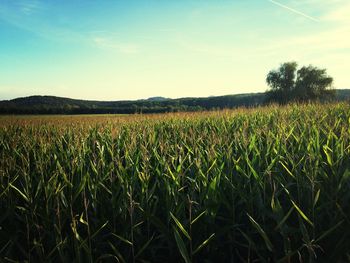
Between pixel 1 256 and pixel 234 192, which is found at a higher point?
pixel 234 192

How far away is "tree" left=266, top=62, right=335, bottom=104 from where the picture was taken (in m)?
60.5

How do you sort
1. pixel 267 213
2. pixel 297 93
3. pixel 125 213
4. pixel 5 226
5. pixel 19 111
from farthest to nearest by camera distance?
pixel 19 111
pixel 297 93
pixel 5 226
pixel 125 213
pixel 267 213

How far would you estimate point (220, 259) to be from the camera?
351 centimetres

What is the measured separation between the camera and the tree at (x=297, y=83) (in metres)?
60.5

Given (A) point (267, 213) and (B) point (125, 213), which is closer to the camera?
(A) point (267, 213)

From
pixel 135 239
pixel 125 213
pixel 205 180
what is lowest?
pixel 135 239

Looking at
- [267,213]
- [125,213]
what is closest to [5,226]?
[125,213]

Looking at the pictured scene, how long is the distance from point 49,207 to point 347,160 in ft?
13.2

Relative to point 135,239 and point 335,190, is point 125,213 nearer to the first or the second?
point 135,239

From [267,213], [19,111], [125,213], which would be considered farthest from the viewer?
[19,111]

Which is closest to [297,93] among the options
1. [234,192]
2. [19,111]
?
[19,111]

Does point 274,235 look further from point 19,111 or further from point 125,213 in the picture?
point 19,111

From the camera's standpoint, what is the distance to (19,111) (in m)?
67.5

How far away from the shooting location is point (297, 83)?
62094 millimetres
